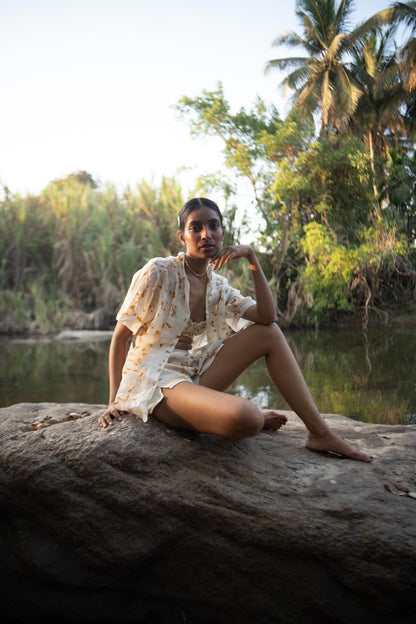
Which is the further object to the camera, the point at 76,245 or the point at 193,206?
the point at 76,245

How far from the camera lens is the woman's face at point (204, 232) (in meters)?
2.04

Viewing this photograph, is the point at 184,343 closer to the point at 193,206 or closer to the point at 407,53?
the point at 193,206

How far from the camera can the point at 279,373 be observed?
2.05 m

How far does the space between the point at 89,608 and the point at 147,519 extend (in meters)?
0.41

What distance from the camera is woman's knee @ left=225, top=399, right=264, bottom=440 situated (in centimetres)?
173

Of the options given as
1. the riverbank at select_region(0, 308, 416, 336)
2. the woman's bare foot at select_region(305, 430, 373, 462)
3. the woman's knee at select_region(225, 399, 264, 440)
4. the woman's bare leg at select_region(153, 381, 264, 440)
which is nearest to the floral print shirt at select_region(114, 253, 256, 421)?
the woman's bare leg at select_region(153, 381, 264, 440)

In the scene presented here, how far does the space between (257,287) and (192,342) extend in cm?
42

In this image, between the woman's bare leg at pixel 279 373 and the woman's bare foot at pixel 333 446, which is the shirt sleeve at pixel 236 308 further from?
the woman's bare foot at pixel 333 446

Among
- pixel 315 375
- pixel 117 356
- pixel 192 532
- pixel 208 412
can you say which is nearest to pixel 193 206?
pixel 117 356

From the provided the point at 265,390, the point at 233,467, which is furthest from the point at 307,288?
the point at 233,467

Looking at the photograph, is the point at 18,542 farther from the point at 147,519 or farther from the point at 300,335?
the point at 300,335

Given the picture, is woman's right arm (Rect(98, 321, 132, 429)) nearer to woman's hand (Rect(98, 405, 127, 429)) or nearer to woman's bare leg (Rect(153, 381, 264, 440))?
woman's hand (Rect(98, 405, 127, 429))

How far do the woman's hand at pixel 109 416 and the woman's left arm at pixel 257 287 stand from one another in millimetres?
750

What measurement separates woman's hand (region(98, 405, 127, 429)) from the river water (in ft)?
8.81
